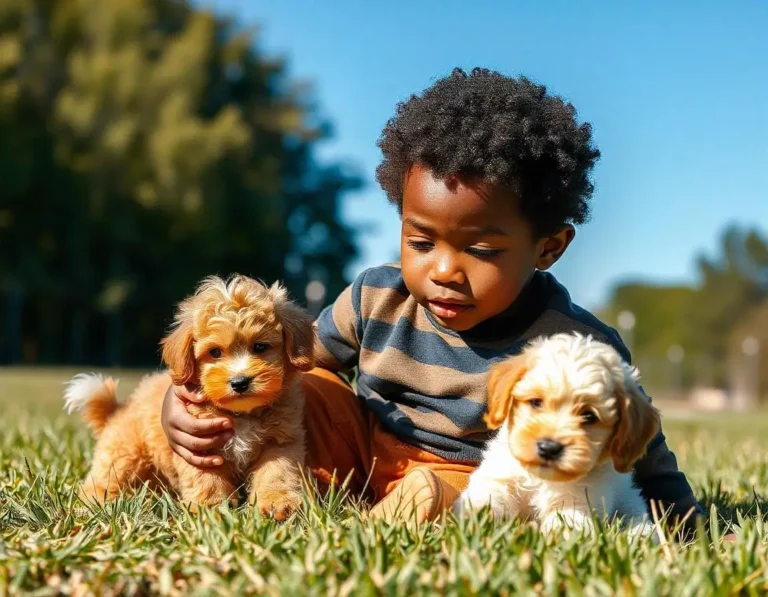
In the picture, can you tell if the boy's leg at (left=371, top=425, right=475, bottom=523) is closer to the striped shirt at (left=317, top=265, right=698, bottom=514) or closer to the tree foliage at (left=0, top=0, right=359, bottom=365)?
the striped shirt at (left=317, top=265, right=698, bottom=514)

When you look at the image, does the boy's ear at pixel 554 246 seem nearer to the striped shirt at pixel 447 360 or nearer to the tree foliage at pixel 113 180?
the striped shirt at pixel 447 360

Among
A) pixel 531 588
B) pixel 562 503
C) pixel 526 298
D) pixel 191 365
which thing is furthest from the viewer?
pixel 526 298

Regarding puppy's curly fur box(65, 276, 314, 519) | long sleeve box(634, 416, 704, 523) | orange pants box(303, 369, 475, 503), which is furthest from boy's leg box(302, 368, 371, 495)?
long sleeve box(634, 416, 704, 523)

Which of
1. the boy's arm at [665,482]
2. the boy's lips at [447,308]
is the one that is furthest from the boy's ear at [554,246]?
the boy's arm at [665,482]

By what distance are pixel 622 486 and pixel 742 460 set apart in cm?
349

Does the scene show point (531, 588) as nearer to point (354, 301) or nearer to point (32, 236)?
point (354, 301)

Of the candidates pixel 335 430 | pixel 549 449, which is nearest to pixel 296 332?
pixel 335 430

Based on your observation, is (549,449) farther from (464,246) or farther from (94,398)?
(94,398)

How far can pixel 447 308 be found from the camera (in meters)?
4.11

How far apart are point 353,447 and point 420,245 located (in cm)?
130

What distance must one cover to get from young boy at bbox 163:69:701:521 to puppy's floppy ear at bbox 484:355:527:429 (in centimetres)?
38

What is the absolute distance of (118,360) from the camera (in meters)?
36.2

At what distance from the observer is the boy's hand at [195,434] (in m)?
4.01

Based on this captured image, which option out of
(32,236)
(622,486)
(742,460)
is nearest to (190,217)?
(32,236)
